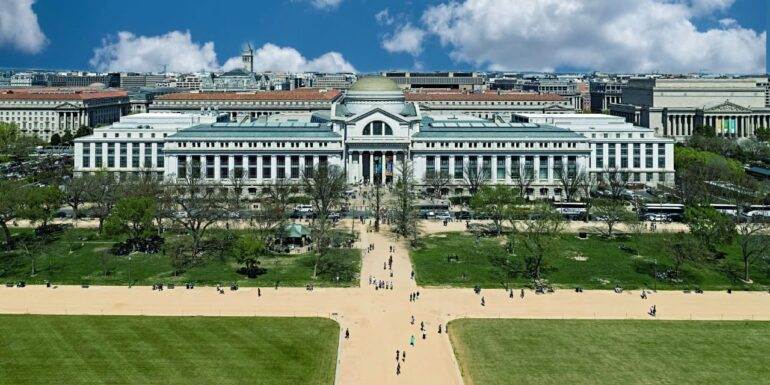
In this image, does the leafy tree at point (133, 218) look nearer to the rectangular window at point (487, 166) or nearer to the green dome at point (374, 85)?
the rectangular window at point (487, 166)

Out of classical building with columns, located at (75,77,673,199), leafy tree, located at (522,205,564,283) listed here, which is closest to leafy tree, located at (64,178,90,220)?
classical building with columns, located at (75,77,673,199)

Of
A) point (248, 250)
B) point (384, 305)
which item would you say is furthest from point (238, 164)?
point (384, 305)

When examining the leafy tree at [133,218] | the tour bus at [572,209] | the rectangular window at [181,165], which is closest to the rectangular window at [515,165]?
the tour bus at [572,209]

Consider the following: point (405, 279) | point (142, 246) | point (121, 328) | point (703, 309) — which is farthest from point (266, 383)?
point (142, 246)

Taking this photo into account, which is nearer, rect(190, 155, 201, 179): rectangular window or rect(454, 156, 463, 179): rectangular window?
rect(190, 155, 201, 179): rectangular window

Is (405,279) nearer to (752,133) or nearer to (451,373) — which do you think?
(451,373)

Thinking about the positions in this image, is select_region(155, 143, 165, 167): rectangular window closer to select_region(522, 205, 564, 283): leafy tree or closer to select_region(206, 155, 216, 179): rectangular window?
select_region(206, 155, 216, 179): rectangular window
